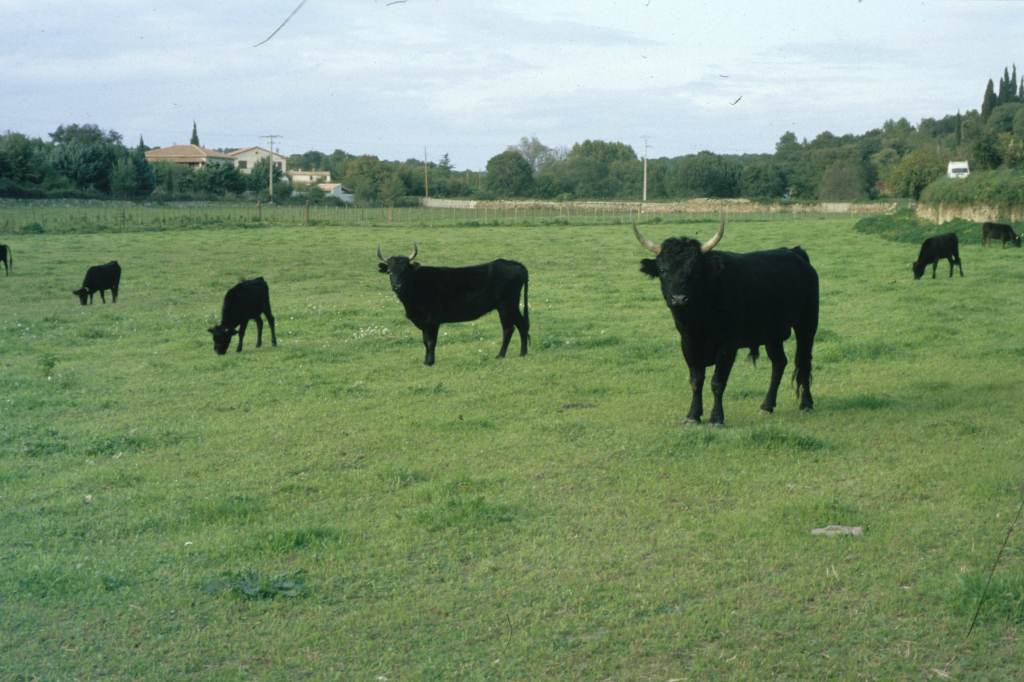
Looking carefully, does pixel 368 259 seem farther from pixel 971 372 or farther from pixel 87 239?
pixel 971 372

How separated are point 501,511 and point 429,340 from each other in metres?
7.51

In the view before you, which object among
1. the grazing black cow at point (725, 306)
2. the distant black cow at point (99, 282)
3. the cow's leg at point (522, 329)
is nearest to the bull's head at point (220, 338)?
the cow's leg at point (522, 329)

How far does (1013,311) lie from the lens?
18844 mm

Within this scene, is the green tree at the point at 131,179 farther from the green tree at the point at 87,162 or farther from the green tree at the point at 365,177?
the green tree at the point at 365,177

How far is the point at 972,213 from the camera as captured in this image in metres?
41.6

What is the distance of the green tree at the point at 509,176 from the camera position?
10856 centimetres

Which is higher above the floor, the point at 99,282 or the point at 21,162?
the point at 21,162

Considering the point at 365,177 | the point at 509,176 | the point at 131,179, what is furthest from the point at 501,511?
the point at 365,177

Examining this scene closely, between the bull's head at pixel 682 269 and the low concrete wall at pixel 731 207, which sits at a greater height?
the low concrete wall at pixel 731 207

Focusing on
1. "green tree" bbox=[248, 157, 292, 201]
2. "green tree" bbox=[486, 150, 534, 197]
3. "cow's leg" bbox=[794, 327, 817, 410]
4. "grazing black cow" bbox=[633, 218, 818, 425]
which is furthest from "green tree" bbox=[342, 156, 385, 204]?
"cow's leg" bbox=[794, 327, 817, 410]

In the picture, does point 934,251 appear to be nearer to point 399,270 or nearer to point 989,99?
point 399,270

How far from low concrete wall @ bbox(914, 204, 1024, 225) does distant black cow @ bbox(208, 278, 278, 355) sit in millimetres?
31971

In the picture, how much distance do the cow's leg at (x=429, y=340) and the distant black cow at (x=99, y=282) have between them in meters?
11.1

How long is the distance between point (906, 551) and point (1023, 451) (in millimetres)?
3061
